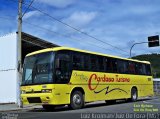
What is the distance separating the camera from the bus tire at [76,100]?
20941 millimetres

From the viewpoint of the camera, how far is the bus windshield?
65.3 ft

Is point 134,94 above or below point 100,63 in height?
below

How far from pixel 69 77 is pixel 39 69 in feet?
5.60

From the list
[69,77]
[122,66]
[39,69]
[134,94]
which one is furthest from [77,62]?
[134,94]

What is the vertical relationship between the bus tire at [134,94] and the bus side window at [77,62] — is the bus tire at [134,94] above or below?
below

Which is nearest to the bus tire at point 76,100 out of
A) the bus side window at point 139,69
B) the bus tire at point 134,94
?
the bus tire at point 134,94

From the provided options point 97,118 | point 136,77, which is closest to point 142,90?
point 136,77

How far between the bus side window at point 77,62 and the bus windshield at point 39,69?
165 cm

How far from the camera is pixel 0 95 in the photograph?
31453 millimetres

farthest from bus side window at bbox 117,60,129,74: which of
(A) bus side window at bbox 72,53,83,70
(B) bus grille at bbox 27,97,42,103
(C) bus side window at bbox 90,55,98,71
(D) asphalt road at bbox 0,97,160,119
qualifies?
(B) bus grille at bbox 27,97,42,103

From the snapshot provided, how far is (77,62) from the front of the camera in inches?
849

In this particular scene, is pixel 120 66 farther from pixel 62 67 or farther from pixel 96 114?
pixel 96 114

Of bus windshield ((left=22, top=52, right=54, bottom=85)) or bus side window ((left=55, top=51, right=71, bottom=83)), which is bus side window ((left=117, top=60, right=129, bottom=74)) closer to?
bus side window ((left=55, top=51, right=71, bottom=83))

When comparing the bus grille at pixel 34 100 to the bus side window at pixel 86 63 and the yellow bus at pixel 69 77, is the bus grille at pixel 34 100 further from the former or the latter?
the bus side window at pixel 86 63
